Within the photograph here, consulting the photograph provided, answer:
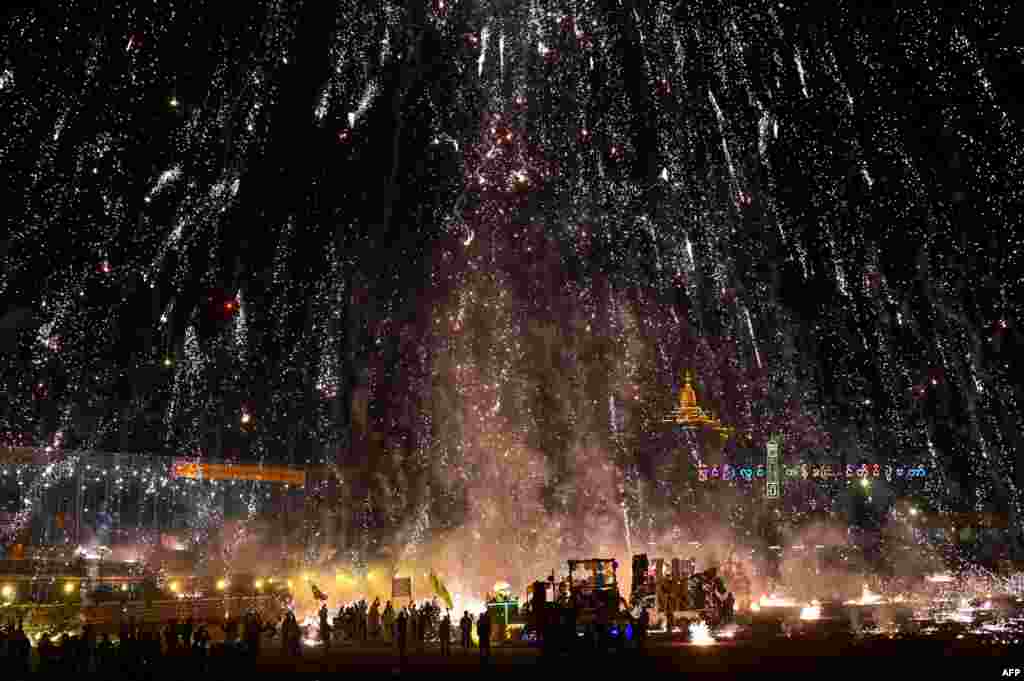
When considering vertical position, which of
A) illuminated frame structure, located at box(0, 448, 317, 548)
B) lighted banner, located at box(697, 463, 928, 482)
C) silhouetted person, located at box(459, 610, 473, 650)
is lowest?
silhouetted person, located at box(459, 610, 473, 650)

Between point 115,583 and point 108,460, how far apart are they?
21.8 metres

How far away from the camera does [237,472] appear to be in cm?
5425

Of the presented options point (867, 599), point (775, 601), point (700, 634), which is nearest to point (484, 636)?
point (700, 634)

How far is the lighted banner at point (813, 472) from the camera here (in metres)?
85.2

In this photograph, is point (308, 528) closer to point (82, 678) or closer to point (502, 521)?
point (502, 521)

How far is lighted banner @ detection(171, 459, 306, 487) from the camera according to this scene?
172 feet

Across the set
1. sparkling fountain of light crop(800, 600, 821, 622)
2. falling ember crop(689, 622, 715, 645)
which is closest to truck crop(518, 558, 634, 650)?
falling ember crop(689, 622, 715, 645)

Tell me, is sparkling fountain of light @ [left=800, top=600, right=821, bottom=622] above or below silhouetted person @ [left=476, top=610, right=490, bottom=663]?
below

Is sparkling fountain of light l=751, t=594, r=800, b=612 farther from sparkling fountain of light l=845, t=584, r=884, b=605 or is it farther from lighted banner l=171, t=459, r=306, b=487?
lighted banner l=171, t=459, r=306, b=487

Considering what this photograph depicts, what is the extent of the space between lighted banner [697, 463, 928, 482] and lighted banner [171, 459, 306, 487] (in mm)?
45520

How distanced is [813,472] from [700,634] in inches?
2508

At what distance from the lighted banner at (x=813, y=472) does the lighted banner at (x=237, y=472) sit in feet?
149

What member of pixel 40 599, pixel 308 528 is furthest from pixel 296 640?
pixel 308 528

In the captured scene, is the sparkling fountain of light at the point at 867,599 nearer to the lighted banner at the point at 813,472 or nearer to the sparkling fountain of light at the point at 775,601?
the sparkling fountain of light at the point at 775,601
